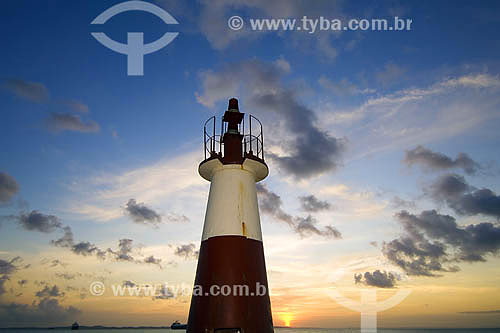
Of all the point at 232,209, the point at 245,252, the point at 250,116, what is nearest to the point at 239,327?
the point at 245,252

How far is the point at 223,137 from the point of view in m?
14.2

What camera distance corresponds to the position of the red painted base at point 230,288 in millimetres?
11445

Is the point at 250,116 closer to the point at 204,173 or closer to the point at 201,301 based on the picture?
the point at 204,173

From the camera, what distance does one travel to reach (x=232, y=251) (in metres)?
12.2

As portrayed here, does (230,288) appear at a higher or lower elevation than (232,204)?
lower

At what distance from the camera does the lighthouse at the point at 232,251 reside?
11562 millimetres

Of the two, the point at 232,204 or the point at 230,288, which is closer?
the point at 230,288

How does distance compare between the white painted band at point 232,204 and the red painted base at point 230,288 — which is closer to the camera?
the red painted base at point 230,288

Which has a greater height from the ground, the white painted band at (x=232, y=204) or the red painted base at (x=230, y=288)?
the white painted band at (x=232, y=204)

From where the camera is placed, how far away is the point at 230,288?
38.5ft

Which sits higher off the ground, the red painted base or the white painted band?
the white painted band

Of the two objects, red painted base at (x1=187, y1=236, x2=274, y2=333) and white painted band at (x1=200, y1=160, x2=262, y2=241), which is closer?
red painted base at (x1=187, y1=236, x2=274, y2=333)

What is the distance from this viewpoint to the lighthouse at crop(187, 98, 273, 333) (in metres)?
11.6

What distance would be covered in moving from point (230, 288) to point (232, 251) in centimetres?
116
